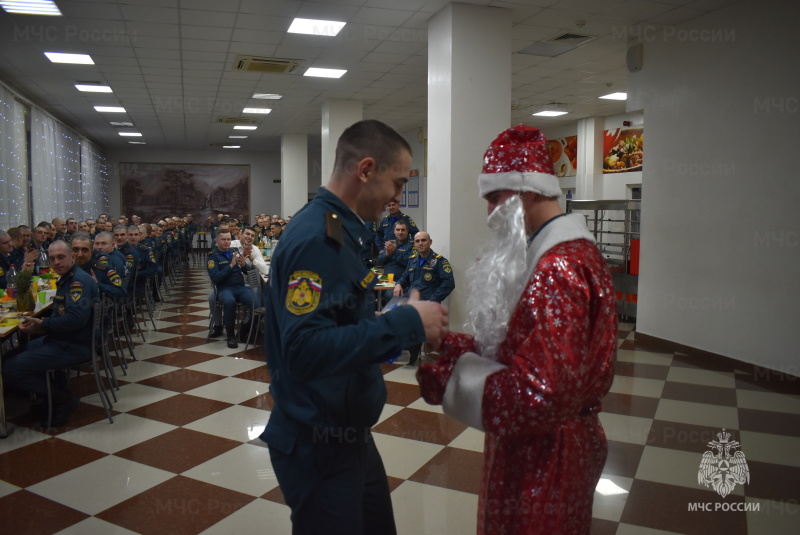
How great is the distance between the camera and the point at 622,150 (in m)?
11.8

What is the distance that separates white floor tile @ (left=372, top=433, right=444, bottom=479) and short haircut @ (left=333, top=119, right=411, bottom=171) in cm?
214

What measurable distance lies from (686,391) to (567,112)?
818cm

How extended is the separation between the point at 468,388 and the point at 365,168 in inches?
23.1

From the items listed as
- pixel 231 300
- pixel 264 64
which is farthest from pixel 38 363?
pixel 264 64

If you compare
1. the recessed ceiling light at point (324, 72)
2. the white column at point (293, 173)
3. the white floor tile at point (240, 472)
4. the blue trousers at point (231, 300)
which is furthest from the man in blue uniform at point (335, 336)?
the white column at point (293, 173)

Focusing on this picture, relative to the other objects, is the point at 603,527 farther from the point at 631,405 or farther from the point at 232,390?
the point at 232,390

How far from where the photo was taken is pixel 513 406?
1.15m

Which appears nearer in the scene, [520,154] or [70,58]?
[520,154]

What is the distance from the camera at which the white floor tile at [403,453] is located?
312 centimetres

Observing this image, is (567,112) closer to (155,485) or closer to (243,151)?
(155,485)

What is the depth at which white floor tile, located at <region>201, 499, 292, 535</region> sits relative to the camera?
2.49m

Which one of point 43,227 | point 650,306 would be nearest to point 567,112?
point 650,306

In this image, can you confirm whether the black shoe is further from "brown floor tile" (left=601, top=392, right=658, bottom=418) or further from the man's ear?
"brown floor tile" (left=601, top=392, right=658, bottom=418)

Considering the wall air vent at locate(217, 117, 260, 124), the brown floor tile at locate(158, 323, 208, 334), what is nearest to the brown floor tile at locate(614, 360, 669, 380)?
the brown floor tile at locate(158, 323, 208, 334)
